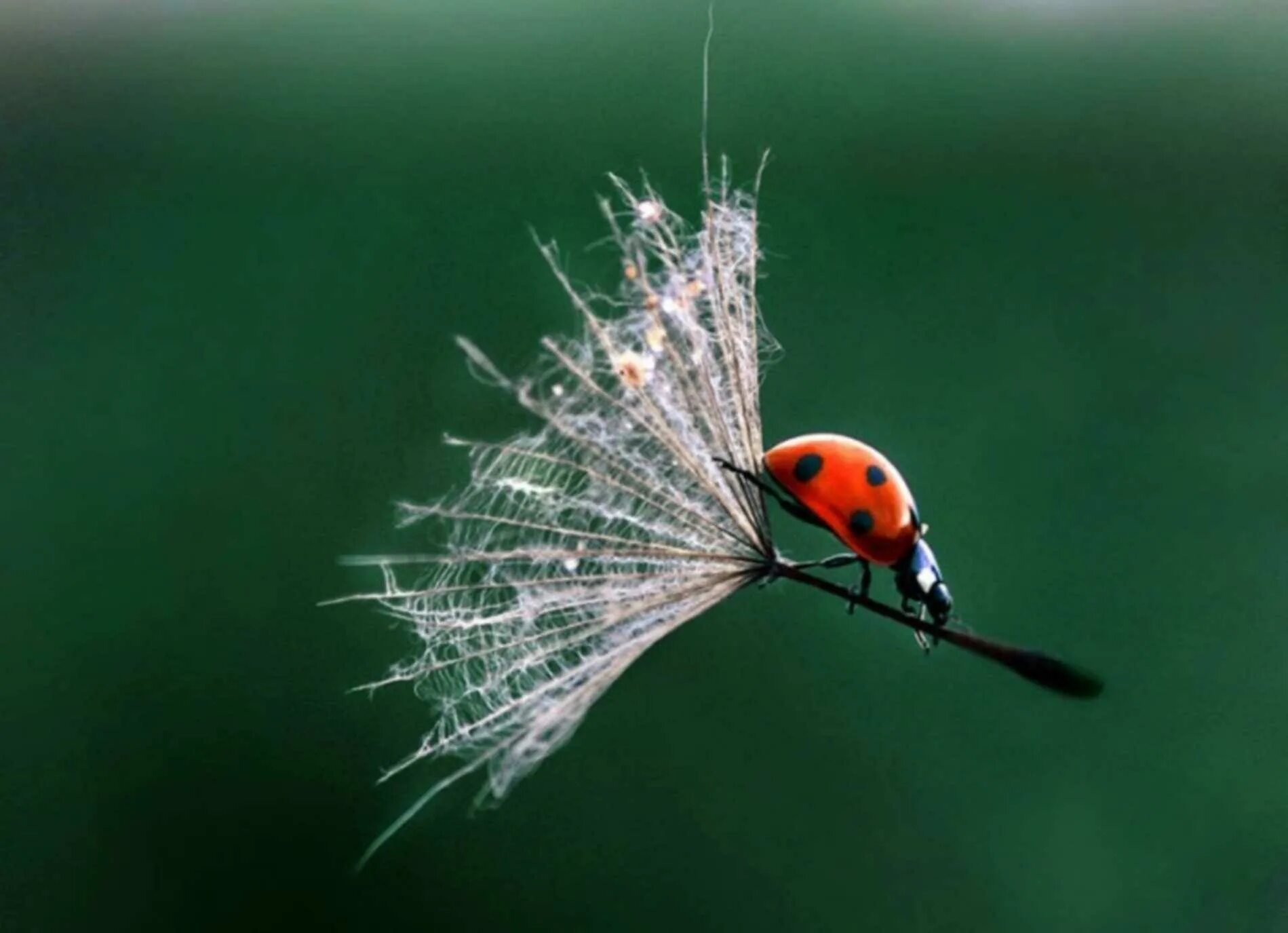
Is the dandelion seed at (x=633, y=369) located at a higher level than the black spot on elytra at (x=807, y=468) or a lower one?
higher

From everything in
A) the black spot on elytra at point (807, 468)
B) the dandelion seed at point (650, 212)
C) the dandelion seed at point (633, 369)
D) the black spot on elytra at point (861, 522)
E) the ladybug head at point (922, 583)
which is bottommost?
the ladybug head at point (922, 583)

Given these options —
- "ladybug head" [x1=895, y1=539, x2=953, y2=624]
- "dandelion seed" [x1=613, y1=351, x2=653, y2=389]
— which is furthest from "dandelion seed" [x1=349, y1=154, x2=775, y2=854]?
"ladybug head" [x1=895, y1=539, x2=953, y2=624]

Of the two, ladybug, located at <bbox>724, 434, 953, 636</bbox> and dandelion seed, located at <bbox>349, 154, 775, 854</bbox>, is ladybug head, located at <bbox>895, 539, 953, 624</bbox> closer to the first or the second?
ladybug, located at <bbox>724, 434, 953, 636</bbox>

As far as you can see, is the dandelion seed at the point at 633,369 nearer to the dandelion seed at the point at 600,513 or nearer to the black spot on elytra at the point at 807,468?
the dandelion seed at the point at 600,513

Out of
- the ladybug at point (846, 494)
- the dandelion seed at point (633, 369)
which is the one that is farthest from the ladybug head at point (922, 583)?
the dandelion seed at point (633, 369)

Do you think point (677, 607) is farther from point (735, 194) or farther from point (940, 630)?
point (735, 194)

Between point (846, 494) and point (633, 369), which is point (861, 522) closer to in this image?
point (846, 494)

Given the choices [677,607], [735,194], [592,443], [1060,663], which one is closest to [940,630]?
[1060,663]
